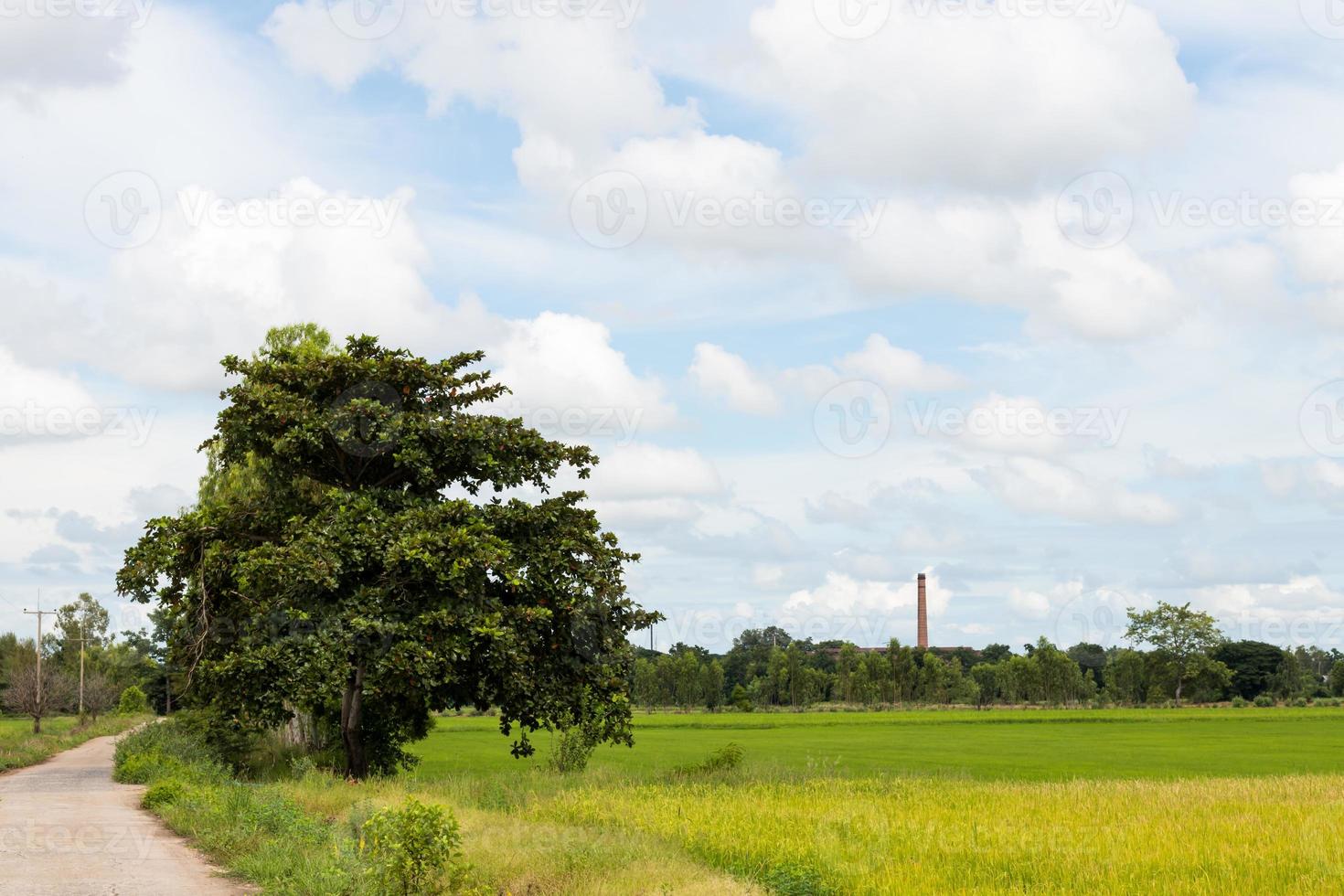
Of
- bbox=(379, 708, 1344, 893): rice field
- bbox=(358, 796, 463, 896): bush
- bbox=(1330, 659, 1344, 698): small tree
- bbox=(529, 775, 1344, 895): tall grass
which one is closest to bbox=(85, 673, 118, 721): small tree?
bbox=(379, 708, 1344, 893): rice field

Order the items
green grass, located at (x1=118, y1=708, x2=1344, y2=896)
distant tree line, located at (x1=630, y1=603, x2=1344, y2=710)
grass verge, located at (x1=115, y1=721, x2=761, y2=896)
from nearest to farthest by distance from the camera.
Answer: grass verge, located at (x1=115, y1=721, x2=761, y2=896) < green grass, located at (x1=118, y1=708, x2=1344, y2=896) < distant tree line, located at (x1=630, y1=603, x2=1344, y2=710)

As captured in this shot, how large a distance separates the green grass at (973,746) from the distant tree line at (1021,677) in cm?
2455

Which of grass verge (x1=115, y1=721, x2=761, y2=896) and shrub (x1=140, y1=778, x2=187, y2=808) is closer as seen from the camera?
grass verge (x1=115, y1=721, x2=761, y2=896)

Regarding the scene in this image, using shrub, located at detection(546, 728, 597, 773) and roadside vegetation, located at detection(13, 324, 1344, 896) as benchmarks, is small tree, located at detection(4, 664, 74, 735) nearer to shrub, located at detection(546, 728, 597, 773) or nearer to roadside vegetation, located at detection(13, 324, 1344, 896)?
roadside vegetation, located at detection(13, 324, 1344, 896)

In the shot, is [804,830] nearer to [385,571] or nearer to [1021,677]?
[385,571]

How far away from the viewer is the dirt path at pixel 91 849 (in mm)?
14242

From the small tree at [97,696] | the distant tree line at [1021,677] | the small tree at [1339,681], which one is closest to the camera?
the small tree at [97,696]

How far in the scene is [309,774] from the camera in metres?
25.3

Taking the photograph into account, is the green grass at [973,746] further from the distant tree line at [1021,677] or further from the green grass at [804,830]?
the distant tree line at [1021,677]

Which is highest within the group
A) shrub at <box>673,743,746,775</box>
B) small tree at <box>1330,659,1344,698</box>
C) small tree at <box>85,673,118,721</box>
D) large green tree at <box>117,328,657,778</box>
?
large green tree at <box>117,328,657,778</box>

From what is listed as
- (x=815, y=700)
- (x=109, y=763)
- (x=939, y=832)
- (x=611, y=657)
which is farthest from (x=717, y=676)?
(x=939, y=832)

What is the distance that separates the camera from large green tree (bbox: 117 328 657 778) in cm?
2466

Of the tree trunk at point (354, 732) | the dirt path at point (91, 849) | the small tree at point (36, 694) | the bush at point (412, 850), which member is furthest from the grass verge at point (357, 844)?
the small tree at point (36, 694)

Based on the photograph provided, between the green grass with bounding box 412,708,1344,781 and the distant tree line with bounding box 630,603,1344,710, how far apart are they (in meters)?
24.6
